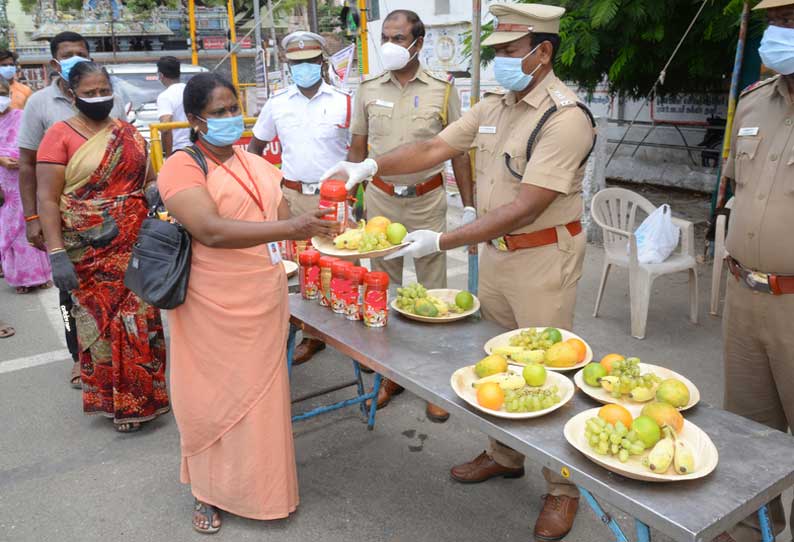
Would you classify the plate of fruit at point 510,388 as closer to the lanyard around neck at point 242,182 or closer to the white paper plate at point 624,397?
the white paper plate at point 624,397

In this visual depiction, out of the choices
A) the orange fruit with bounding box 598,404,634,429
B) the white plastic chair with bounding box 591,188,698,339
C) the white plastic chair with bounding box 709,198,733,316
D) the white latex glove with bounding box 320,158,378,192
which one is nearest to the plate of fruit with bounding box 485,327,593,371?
the orange fruit with bounding box 598,404,634,429

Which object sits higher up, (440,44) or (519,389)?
(440,44)

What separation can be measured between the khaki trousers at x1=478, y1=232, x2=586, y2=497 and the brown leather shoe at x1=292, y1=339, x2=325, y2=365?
213 cm

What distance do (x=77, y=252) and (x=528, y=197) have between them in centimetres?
258

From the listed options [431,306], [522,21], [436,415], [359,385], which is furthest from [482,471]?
[522,21]

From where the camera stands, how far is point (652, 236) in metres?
5.17

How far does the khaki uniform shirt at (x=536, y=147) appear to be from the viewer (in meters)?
2.77

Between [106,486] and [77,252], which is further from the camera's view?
[77,252]

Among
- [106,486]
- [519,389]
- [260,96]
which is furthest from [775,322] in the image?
[260,96]

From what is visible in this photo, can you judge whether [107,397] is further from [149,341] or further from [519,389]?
[519,389]

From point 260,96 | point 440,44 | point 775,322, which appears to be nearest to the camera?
point 775,322

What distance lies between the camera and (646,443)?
190 centimetres

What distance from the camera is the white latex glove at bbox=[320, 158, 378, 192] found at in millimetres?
3248

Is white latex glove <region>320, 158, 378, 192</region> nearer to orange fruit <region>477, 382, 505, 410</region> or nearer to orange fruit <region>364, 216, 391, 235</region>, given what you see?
orange fruit <region>364, 216, 391, 235</region>
